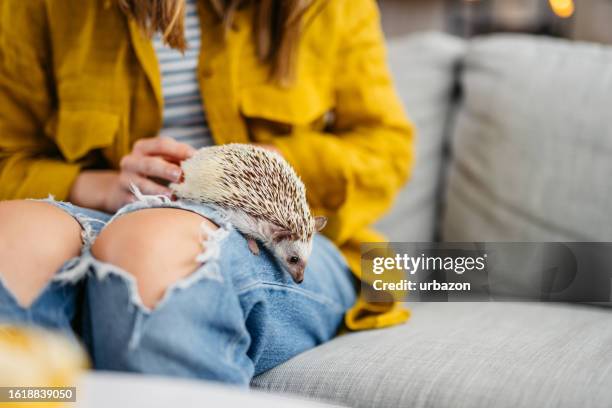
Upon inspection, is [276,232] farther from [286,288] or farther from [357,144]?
[357,144]

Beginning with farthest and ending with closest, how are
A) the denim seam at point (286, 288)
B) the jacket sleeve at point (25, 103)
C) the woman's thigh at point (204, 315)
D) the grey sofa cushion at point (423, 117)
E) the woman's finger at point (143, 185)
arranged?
the grey sofa cushion at point (423, 117), the jacket sleeve at point (25, 103), the woman's finger at point (143, 185), the denim seam at point (286, 288), the woman's thigh at point (204, 315)

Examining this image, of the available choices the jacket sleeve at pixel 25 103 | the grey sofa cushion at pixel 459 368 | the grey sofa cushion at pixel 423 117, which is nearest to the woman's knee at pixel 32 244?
the jacket sleeve at pixel 25 103

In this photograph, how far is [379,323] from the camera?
3.66ft

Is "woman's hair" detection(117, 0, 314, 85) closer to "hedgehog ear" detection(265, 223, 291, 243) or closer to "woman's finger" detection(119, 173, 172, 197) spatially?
"woman's finger" detection(119, 173, 172, 197)

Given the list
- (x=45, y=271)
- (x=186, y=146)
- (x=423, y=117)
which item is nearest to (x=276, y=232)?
(x=186, y=146)

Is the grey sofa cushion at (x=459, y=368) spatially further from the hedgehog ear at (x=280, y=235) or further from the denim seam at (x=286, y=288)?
the hedgehog ear at (x=280, y=235)

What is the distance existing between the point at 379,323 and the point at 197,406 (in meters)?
0.55

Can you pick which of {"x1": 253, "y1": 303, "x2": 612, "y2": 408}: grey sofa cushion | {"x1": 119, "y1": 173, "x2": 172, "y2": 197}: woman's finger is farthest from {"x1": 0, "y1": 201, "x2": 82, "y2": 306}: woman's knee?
{"x1": 253, "y1": 303, "x2": 612, "y2": 408}: grey sofa cushion

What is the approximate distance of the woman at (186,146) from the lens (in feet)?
2.48

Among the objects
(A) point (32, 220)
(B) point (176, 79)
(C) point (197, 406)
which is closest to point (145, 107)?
(B) point (176, 79)

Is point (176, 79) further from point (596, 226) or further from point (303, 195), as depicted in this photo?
point (596, 226)

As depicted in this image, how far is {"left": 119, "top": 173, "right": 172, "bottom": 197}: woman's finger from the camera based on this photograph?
3.05 ft

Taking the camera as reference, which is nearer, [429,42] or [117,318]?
[117,318]

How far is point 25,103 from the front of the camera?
3.71 feet
